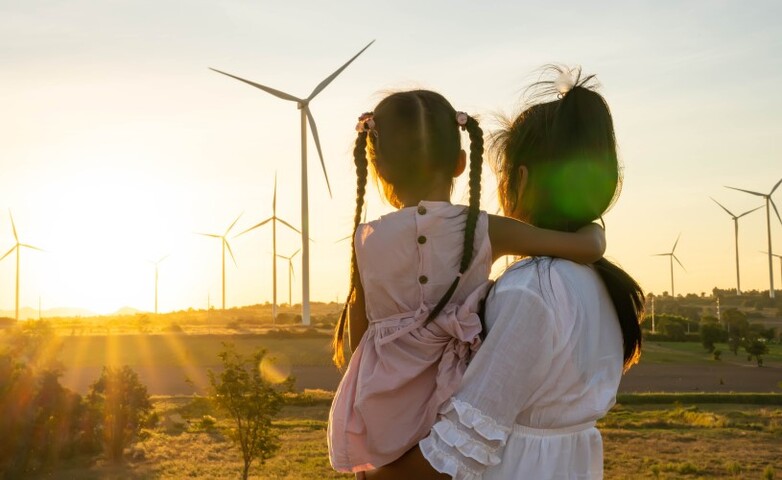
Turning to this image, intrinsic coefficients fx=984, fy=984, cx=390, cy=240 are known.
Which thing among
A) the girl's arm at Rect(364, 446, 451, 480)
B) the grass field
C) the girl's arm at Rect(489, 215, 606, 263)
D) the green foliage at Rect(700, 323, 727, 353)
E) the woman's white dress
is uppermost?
the girl's arm at Rect(489, 215, 606, 263)

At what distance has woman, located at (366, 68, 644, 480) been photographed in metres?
3.43

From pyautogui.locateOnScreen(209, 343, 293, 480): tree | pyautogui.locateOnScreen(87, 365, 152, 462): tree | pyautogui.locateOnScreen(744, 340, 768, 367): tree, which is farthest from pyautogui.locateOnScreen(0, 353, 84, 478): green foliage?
pyautogui.locateOnScreen(744, 340, 768, 367): tree

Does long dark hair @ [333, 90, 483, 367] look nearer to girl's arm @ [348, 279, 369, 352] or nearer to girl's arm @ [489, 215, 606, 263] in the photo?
girl's arm @ [348, 279, 369, 352]

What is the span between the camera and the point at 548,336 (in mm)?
3416

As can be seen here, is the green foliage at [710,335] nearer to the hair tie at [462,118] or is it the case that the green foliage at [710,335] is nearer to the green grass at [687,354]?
the green grass at [687,354]

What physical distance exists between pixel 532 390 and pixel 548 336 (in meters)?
0.21

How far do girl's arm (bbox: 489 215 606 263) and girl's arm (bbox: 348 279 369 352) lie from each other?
25.6 inches

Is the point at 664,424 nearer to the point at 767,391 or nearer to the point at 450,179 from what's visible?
the point at 767,391

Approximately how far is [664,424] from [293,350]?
149 ft

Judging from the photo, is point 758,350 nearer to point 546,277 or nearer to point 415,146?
point 415,146

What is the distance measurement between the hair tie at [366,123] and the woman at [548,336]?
0.61 metres

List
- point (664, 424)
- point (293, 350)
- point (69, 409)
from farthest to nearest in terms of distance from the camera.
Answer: point (293, 350) → point (664, 424) → point (69, 409)

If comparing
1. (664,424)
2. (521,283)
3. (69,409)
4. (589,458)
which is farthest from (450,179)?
(664,424)

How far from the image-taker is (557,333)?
3.46 metres
